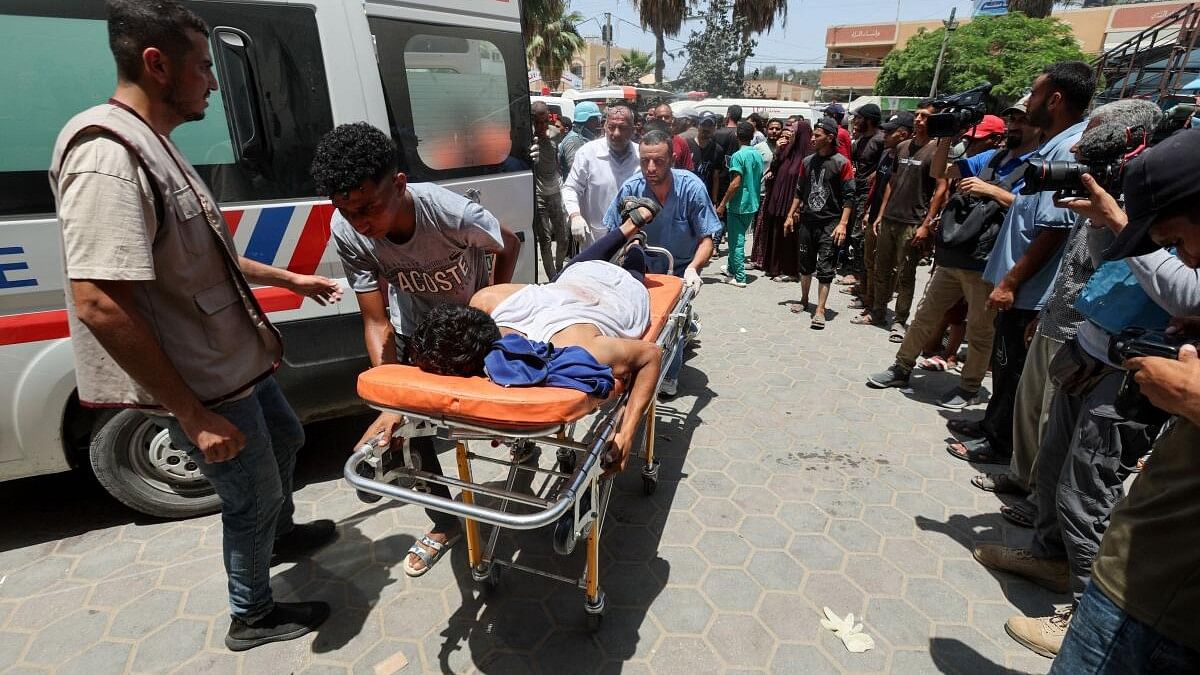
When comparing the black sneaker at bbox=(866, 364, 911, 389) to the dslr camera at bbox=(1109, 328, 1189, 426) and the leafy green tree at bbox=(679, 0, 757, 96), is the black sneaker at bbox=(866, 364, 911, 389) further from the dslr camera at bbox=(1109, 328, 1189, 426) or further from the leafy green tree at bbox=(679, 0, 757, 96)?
the leafy green tree at bbox=(679, 0, 757, 96)

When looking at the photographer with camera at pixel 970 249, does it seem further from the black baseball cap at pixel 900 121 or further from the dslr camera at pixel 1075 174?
the black baseball cap at pixel 900 121

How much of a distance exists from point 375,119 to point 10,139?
128 centimetres

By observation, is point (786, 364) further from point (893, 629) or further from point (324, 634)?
point (324, 634)

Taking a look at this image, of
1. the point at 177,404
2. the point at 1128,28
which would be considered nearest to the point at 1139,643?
the point at 177,404

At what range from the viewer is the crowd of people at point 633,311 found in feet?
4.07

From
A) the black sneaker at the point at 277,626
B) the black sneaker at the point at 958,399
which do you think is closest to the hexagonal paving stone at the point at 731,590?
the black sneaker at the point at 277,626

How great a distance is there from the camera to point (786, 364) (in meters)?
4.76

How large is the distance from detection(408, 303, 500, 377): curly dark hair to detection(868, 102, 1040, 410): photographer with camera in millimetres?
2811

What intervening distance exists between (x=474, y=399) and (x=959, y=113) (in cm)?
372

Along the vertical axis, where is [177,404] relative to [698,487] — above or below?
above

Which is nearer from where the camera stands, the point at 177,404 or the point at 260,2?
the point at 177,404

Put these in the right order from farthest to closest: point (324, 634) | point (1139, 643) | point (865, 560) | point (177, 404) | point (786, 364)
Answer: point (786, 364), point (865, 560), point (324, 634), point (177, 404), point (1139, 643)

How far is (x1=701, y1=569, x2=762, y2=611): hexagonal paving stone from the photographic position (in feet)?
7.59

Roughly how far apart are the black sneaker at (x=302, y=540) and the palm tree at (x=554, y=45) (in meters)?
24.7
